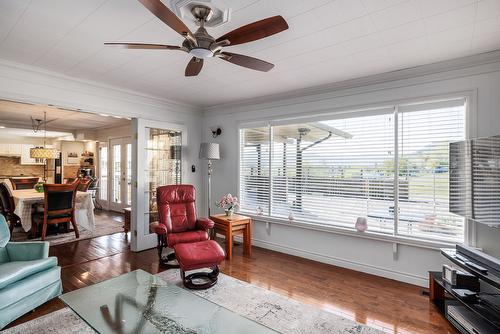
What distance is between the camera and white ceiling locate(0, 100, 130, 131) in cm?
523

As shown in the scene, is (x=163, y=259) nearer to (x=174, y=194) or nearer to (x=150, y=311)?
(x=174, y=194)

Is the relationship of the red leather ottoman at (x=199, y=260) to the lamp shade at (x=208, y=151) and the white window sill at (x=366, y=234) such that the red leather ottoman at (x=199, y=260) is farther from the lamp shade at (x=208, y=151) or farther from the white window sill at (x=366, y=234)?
the lamp shade at (x=208, y=151)

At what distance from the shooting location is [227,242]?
385cm

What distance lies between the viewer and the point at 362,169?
3535 mm

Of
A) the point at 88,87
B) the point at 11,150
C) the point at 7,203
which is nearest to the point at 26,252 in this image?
the point at 88,87

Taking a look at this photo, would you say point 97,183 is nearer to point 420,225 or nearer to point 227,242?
point 227,242

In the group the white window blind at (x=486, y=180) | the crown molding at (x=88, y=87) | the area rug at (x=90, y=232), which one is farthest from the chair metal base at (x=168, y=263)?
the white window blind at (x=486, y=180)

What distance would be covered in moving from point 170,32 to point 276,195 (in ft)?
9.47

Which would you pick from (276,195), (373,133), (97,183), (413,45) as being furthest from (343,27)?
(97,183)

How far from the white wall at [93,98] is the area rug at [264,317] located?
2440mm

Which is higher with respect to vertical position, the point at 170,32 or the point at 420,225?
the point at 170,32

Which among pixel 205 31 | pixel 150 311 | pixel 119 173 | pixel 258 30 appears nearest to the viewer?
pixel 258 30

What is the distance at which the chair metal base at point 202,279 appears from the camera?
2.88 metres

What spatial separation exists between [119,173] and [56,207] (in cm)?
292
